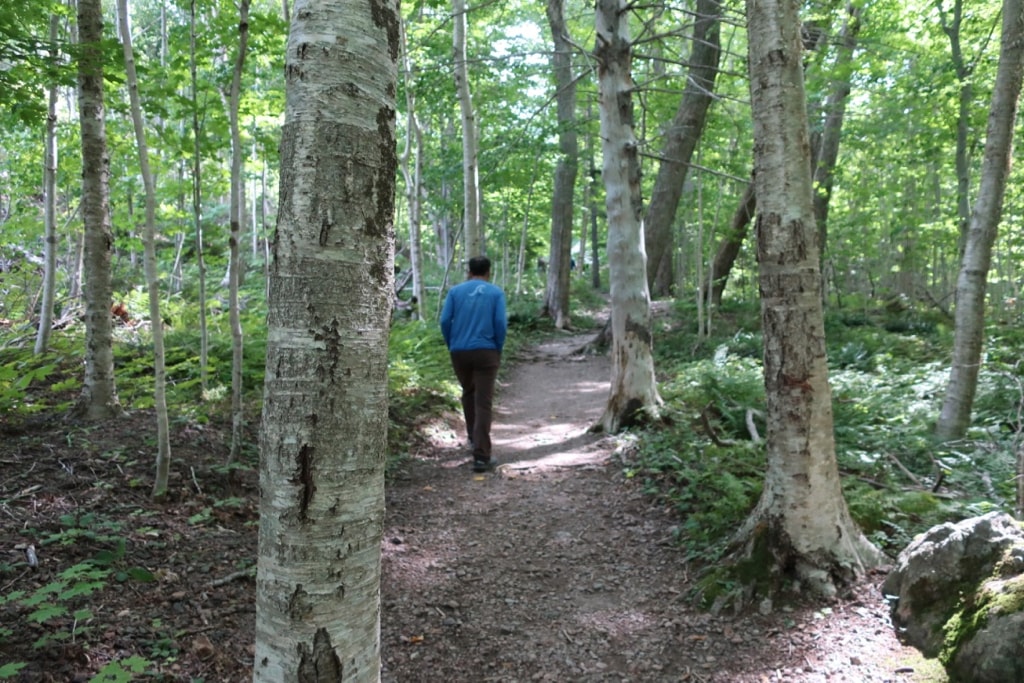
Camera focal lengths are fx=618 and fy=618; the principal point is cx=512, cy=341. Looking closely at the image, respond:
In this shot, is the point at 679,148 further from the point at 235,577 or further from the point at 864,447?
the point at 235,577

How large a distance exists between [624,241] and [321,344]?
597 centimetres

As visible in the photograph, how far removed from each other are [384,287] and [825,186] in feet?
49.1

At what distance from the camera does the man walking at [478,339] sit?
641cm

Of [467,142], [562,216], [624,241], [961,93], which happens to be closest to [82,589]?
[624,241]

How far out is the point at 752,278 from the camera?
2570cm

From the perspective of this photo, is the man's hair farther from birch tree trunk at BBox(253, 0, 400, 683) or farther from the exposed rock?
birch tree trunk at BBox(253, 0, 400, 683)

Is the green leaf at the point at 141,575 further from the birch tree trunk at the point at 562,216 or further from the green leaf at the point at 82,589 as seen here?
the birch tree trunk at the point at 562,216

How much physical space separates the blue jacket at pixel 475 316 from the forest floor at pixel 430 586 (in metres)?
1.53

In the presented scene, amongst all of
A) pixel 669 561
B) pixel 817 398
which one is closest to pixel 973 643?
pixel 817 398

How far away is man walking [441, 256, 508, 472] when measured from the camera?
6.41 m

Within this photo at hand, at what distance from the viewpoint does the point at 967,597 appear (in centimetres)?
282

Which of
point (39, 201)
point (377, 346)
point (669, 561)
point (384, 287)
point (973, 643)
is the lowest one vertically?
point (669, 561)

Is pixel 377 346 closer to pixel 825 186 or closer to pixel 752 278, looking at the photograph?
pixel 825 186

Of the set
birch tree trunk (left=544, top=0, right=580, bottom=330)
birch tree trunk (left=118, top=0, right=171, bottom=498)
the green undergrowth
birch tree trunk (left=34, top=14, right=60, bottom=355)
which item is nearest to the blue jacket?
the green undergrowth
